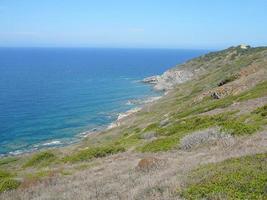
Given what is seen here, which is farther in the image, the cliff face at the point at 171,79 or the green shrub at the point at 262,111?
the cliff face at the point at 171,79

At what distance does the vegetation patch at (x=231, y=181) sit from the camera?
36.2 feet

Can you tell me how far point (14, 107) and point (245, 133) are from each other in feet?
318

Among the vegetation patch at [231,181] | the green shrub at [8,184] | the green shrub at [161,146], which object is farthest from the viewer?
the green shrub at [161,146]

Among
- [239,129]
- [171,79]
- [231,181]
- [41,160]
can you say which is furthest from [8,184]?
[171,79]

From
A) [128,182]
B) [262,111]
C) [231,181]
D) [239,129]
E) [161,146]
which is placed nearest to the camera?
[231,181]

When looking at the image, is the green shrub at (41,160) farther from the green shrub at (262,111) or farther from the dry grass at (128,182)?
the green shrub at (262,111)

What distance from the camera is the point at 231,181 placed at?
12.1 meters

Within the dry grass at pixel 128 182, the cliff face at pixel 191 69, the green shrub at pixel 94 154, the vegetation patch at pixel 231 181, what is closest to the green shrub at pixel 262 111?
the dry grass at pixel 128 182

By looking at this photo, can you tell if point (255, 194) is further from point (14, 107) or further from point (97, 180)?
point (14, 107)

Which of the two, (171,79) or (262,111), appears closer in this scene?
(262,111)

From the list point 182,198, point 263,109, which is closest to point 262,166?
point 182,198

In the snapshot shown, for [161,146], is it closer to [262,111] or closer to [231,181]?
[262,111]

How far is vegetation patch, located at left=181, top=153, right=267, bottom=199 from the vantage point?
11047 millimetres

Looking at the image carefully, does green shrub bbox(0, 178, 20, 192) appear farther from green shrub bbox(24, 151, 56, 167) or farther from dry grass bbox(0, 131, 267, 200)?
green shrub bbox(24, 151, 56, 167)
